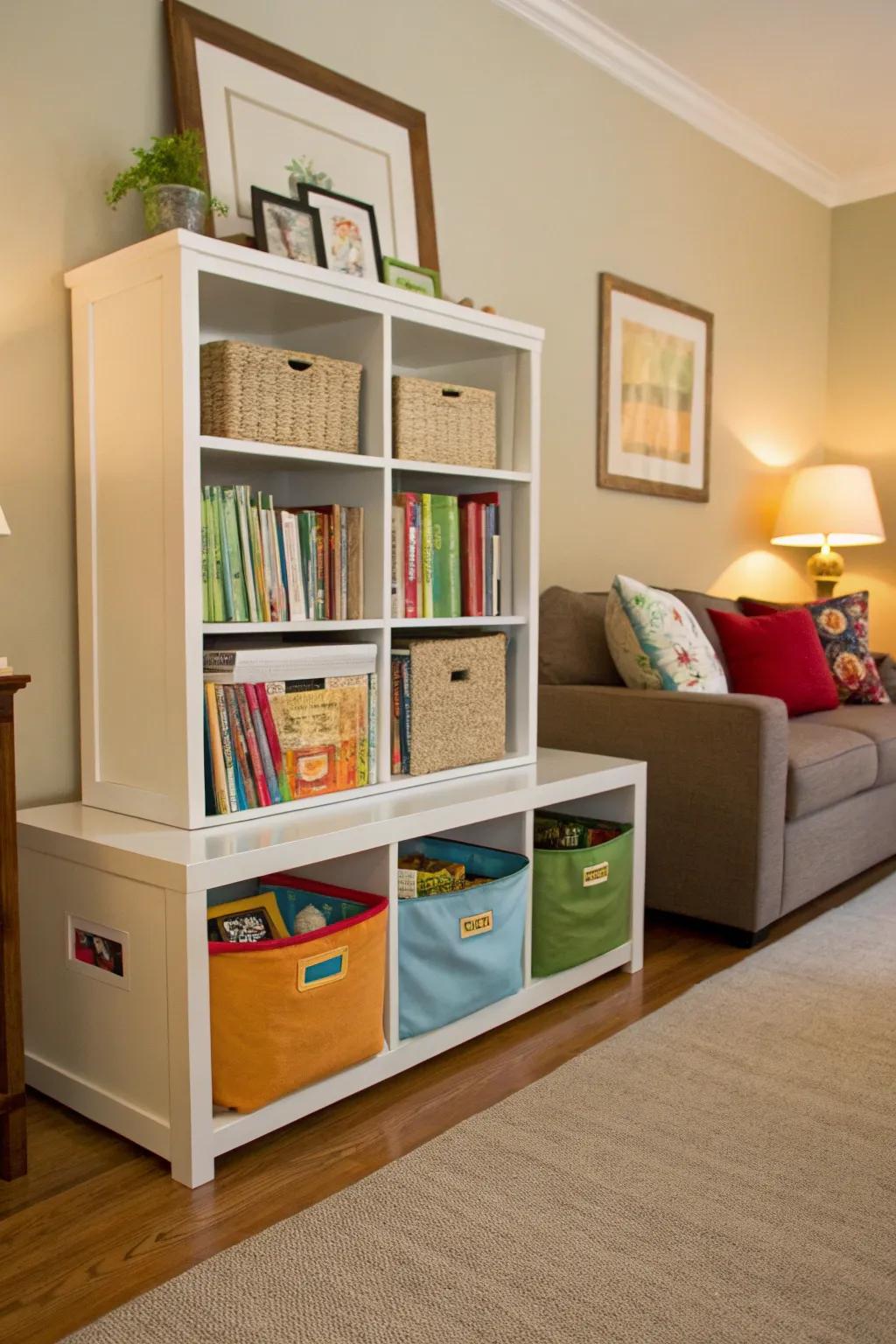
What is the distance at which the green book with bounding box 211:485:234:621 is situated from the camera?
1927 mm

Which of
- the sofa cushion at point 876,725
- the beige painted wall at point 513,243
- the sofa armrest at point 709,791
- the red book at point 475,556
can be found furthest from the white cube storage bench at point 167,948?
the sofa cushion at point 876,725

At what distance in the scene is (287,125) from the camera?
2502 millimetres

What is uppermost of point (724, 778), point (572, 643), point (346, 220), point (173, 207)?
point (346, 220)

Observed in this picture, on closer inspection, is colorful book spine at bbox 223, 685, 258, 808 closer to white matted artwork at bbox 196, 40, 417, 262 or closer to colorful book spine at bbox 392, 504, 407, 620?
colorful book spine at bbox 392, 504, 407, 620

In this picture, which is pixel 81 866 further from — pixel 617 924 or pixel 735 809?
pixel 735 809

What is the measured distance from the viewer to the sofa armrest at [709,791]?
267 centimetres

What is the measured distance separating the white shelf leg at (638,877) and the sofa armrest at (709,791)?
0.81 ft

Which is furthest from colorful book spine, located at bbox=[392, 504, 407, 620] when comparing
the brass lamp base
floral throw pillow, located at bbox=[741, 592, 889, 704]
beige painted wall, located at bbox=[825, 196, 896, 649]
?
beige painted wall, located at bbox=[825, 196, 896, 649]

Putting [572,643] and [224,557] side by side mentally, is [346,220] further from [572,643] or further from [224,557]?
[572,643]

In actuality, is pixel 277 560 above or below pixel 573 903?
above

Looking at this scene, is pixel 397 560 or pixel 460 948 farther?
pixel 397 560

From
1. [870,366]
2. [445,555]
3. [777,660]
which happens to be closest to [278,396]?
[445,555]

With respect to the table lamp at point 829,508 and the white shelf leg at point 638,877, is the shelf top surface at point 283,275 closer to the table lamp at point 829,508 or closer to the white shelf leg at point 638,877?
the white shelf leg at point 638,877

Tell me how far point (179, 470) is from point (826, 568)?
11.4ft
